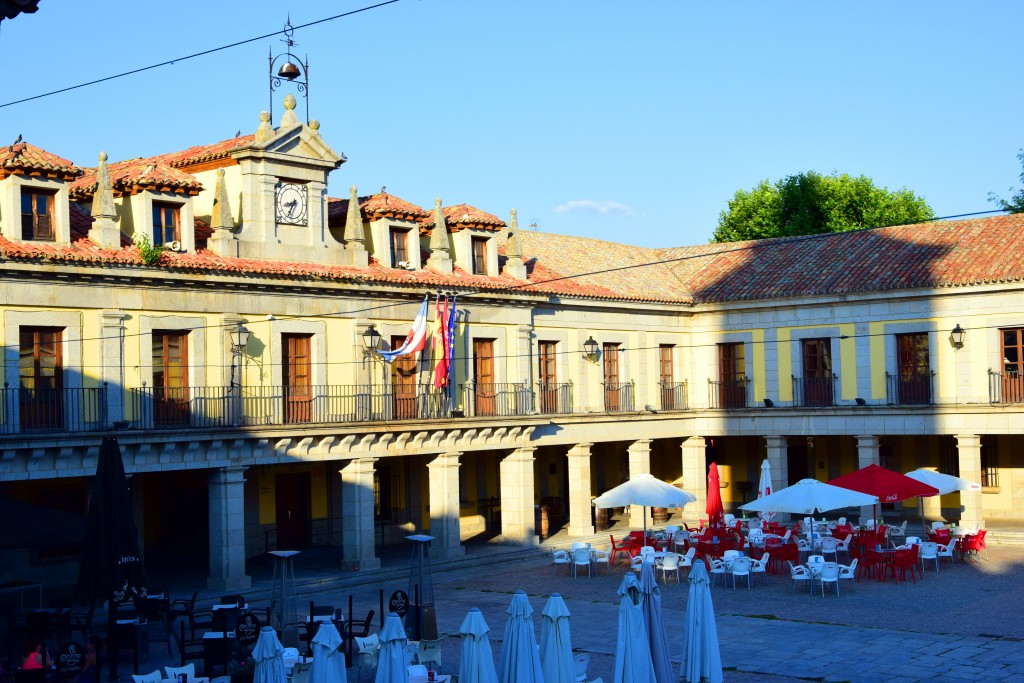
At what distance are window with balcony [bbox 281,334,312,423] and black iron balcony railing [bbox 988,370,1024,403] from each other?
57.1 ft

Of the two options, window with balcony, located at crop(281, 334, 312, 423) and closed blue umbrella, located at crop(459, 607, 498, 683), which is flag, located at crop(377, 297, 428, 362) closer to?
window with balcony, located at crop(281, 334, 312, 423)

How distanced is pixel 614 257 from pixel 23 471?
2222 cm

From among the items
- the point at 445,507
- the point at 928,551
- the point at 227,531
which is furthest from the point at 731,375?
the point at 227,531

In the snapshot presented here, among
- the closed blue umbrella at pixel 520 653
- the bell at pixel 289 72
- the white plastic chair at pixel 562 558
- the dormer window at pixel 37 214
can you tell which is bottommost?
the white plastic chair at pixel 562 558

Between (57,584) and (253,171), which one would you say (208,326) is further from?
(57,584)

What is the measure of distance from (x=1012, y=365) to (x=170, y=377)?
21.1 meters

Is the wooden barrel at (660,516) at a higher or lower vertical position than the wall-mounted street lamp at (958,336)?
lower

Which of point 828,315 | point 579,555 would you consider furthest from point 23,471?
point 828,315

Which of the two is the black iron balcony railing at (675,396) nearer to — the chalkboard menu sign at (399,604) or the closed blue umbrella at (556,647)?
the chalkboard menu sign at (399,604)

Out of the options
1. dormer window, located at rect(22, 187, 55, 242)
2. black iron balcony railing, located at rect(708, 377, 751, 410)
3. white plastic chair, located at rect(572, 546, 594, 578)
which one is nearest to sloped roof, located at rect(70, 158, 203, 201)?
dormer window, located at rect(22, 187, 55, 242)

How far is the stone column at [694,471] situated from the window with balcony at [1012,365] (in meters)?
9.23

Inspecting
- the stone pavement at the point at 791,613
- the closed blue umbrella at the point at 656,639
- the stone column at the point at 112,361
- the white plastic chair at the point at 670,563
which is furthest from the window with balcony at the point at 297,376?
the closed blue umbrella at the point at 656,639

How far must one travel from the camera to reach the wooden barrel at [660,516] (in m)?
38.2

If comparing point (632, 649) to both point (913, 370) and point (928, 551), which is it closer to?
point (928, 551)
